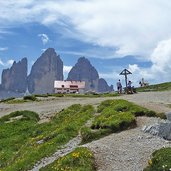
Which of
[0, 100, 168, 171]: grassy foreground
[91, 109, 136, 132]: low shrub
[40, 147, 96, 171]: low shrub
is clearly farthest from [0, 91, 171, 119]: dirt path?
[40, 147, 96, 171]: low shrub

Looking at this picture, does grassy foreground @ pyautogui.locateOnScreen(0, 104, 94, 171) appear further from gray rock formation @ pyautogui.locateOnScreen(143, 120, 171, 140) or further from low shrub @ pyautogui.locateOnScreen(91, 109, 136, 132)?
gray rock formation @ pyautogui.locateOnScreen(143, 120, 171, 140)

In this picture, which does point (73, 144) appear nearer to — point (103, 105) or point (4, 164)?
point (4, 164)

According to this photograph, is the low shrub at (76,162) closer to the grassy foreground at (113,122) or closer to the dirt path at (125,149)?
the dirt path at (125,149)

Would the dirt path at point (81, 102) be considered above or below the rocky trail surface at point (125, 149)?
above

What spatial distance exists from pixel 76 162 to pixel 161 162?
4.64m

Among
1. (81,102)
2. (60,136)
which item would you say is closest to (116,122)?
(60,136)

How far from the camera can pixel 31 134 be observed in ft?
130

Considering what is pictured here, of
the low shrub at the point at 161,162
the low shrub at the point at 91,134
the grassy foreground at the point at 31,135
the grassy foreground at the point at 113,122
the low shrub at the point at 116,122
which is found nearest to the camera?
the low shrub at the point at 161,162

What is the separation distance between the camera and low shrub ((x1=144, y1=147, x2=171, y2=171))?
19448 millimetres

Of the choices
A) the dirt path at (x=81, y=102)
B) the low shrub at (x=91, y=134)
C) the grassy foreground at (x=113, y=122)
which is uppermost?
the dirt path at (x=81, y=102)

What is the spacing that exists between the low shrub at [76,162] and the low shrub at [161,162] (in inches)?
124

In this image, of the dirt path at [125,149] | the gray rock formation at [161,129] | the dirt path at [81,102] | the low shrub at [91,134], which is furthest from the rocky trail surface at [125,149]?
the dirt path at [81,102]

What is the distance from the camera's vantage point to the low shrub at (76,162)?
74.0ft

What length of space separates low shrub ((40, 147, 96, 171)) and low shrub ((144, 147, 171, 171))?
3144 millimetres
